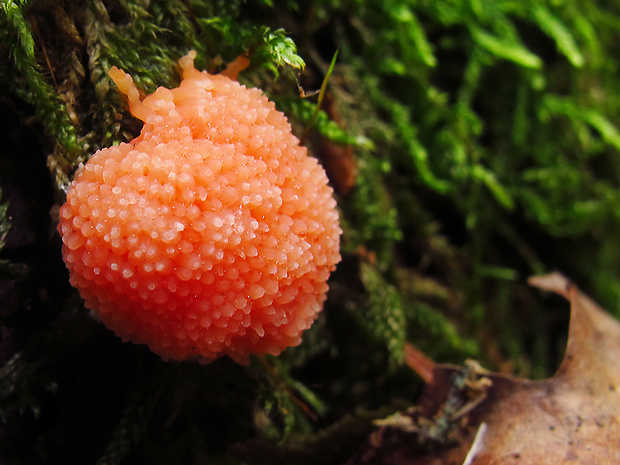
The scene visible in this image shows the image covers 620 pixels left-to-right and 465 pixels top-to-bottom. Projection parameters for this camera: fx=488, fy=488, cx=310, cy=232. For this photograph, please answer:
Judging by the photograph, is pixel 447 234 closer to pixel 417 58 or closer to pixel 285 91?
pixel 417 58

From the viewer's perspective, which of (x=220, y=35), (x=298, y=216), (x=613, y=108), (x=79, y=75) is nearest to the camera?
(x=298, y=216)

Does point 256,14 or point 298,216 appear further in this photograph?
point 256,14

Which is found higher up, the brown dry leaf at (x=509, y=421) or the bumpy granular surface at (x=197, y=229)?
the bumpy granular surface at (x=197, y=229)

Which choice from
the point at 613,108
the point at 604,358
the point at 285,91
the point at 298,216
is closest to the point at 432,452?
the point at 604,358

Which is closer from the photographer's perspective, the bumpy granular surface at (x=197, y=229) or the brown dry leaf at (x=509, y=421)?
the bumpy granular surface at (x=197, y=229)
